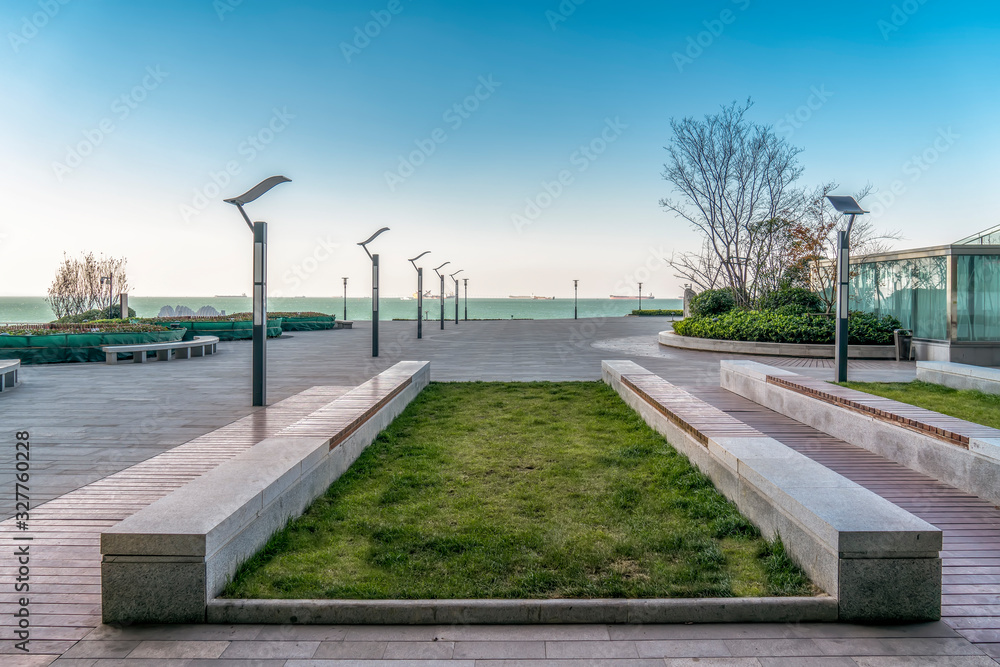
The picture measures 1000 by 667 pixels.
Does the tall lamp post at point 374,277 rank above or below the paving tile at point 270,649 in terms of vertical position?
above

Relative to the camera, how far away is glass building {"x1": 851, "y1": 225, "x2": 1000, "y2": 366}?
1555 cm

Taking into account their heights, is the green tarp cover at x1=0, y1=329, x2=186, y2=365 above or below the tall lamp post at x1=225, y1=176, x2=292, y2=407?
below

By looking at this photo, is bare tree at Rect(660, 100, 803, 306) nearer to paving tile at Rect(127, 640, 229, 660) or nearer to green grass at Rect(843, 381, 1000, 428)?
green grass at Rect(843, 381, 1000, 428)

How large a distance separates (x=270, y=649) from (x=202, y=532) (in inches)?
27.2

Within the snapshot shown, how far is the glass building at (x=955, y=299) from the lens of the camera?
15547 millimetres

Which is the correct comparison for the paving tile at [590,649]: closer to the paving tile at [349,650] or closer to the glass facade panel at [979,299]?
the paving tile at [349,650]

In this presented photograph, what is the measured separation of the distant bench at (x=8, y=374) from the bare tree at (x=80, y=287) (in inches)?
1146

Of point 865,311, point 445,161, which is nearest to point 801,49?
point 865,311

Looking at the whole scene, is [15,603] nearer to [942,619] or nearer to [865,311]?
[942,619]

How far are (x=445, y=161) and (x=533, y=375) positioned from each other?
21342 millimetres

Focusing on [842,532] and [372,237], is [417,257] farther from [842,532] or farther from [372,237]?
[842,532]

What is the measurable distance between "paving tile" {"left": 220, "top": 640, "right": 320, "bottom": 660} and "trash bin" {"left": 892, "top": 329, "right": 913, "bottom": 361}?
59.2 ft

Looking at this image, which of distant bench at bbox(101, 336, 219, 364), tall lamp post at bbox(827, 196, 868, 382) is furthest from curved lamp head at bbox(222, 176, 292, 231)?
distant bench at bbox(101, 336, 219, 364)

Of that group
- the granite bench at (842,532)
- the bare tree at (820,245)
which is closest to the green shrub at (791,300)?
the bare tree at (820,245)
